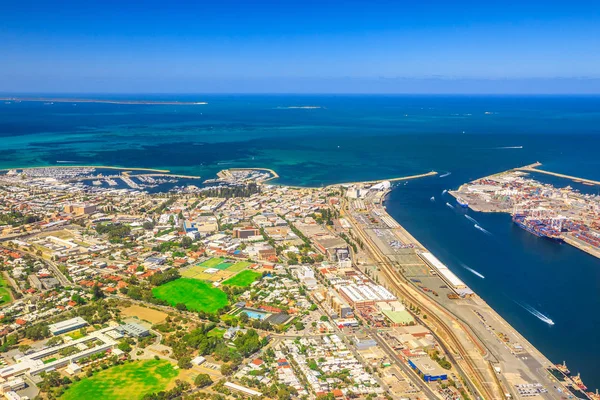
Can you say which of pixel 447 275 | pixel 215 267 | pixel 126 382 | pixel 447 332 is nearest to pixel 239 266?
pixel 215 267

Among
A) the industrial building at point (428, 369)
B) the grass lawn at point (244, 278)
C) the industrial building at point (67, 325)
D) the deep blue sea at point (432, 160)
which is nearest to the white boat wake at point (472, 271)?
the deep blue sea at point (432, 160)

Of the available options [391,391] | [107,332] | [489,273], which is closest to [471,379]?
[391,391]

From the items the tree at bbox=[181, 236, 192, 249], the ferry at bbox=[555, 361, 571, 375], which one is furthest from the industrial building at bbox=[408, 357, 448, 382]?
the tree at bbox=[181, 236, 192, 249]

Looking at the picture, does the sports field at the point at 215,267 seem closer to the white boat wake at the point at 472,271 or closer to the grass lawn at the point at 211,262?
the grass lawn at the point at 211,262

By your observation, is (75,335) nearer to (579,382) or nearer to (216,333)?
(216,333)

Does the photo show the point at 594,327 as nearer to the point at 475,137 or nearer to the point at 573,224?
the point at 573,224
